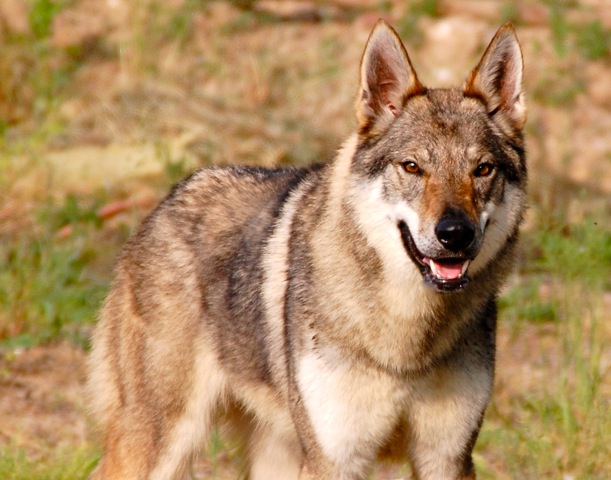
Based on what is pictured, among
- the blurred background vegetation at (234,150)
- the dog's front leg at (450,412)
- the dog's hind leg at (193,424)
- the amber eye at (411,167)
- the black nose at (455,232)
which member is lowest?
the blurred background vegetation at (234,150)

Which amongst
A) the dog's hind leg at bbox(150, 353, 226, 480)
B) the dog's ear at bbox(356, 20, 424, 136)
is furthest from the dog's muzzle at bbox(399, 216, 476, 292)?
the dog's hind leg at bbox(150, 353, 226, 480)

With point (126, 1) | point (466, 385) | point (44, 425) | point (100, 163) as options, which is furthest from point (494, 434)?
point (126, 1)

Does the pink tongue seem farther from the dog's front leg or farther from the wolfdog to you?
the dog's front leg

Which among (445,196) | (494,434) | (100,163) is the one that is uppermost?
(445,196)

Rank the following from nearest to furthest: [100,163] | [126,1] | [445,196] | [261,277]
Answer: [445,196] < [261,277] < [100,163] < [126,1]

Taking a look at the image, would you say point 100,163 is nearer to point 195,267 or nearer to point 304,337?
point 195,267

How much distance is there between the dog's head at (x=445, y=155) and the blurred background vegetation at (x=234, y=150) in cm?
57

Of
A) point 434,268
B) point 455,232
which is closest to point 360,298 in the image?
point 434,268

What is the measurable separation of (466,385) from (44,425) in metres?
A: 2.85

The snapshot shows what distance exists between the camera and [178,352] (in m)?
4.81

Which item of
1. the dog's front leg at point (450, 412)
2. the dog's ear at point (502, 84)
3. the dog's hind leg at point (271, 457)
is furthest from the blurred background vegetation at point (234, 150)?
the dog's front leg at point (450, 412)

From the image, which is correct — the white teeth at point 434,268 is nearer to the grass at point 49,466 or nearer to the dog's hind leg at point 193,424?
the dog's hind leg at point 193,424

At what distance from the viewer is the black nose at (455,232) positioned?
3.77 meters

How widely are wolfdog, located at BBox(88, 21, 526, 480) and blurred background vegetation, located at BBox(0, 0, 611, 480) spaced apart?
533 millimetres
